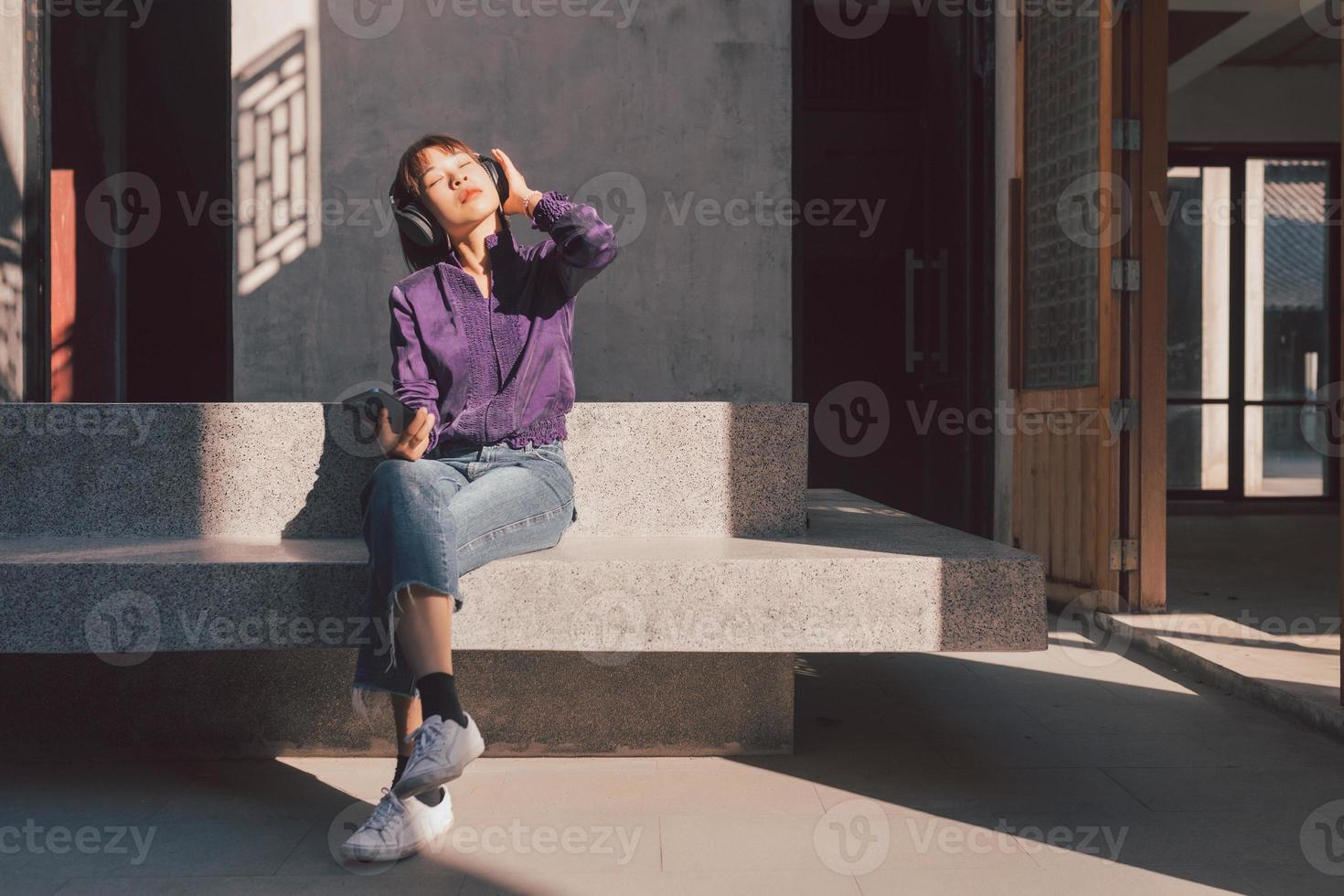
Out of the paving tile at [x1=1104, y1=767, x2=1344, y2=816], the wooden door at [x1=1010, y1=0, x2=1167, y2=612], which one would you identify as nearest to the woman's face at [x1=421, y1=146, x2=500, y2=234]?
the paving tile at [x1=1104, y1=767, x2=1344, y2=816]

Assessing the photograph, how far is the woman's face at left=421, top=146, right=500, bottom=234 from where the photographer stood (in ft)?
8.31

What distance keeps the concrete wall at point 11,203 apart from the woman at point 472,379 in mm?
2717

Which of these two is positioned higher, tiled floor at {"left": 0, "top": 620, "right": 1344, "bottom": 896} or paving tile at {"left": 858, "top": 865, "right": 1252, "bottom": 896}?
paving tile at {"left": 858, "top": 865, "right": 1252, "bottom": 896}

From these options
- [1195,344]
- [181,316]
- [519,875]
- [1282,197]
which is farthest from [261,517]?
[1282,197]

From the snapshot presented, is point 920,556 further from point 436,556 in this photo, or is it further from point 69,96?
point 69,96

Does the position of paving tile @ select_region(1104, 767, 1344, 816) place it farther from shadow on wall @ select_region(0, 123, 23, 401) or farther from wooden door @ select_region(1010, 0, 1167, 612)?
shadow on wall @ select_region(0, 123, 23, 401)

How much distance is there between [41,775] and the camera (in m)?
2.56

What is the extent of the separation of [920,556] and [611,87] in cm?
281

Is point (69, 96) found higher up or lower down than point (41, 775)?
higher up

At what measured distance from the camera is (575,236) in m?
2.49

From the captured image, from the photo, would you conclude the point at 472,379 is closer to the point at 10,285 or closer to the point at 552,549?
the point at 552,549

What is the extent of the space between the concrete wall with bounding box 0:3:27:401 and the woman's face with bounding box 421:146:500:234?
285cm

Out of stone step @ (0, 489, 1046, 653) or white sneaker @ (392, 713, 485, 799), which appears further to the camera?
stone step @ (0, 489, 1046, 653)

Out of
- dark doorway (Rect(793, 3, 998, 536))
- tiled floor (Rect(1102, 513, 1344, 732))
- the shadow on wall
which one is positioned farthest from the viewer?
dark doorway (Rect(793, 3, 998, 536))
